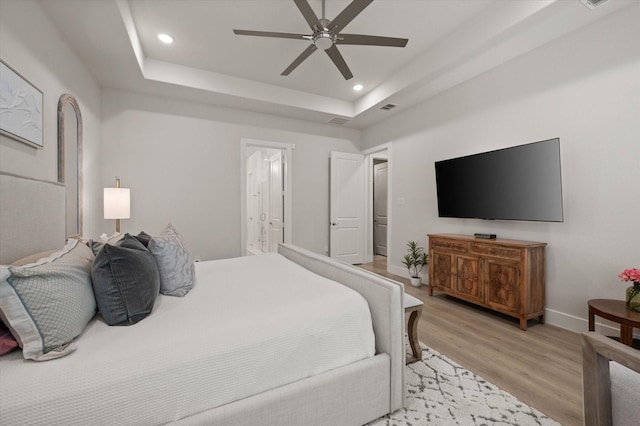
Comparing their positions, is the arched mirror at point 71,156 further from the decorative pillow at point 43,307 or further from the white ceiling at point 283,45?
the decorative pillow at point 43,307

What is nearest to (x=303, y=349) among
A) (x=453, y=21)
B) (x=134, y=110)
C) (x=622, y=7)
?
(x=453, y=21)

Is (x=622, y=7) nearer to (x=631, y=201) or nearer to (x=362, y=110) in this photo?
(x=631, y=201)

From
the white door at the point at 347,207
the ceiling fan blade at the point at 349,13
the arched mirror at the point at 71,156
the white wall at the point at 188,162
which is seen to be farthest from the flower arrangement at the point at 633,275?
the arched mirror at the point at 71,156

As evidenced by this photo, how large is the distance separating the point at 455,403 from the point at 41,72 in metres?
3.79

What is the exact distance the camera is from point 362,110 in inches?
180

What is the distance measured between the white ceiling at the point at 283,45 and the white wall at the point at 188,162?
0.28 metres

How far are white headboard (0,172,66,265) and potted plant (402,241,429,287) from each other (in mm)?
3968

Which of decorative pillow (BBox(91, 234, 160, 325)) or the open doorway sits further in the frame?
the open doorway

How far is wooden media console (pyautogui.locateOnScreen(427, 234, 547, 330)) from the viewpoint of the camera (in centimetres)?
261

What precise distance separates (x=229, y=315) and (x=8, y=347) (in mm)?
759

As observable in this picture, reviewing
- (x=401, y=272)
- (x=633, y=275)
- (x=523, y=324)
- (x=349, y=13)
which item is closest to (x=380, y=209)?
(x=401, y=272)

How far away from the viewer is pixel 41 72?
2.14m

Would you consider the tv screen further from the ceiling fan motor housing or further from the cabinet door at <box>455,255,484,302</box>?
the ceiling fan motor housing

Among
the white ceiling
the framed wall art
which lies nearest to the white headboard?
the framed wall art
